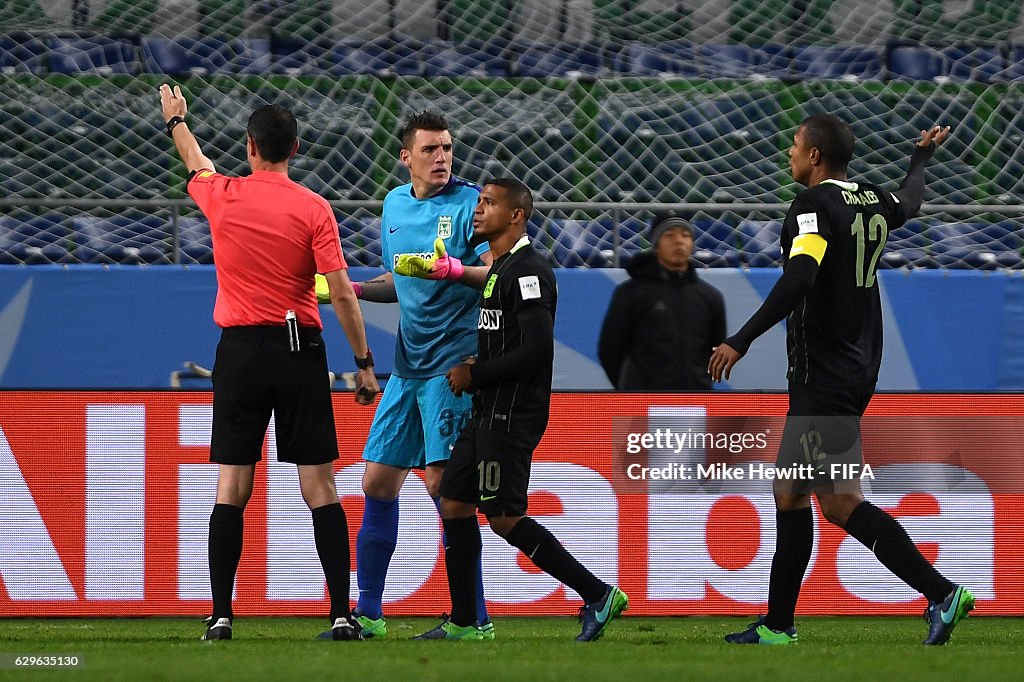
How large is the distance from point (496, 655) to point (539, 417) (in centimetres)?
79

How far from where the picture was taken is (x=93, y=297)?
24.8ft

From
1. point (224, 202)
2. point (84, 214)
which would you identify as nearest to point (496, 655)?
point (224, 202)

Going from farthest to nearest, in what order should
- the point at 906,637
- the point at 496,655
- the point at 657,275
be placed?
the point at 657,275
the point at 906,637
the point at 496,655

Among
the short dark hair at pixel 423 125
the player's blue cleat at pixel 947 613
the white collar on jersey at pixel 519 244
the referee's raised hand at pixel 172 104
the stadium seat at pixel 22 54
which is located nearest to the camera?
the player's blue cleat at pixel 947 613

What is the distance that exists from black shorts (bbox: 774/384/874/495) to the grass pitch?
0.51 meters

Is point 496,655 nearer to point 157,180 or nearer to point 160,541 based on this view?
point 160,541

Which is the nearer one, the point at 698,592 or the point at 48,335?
the point at 698,592

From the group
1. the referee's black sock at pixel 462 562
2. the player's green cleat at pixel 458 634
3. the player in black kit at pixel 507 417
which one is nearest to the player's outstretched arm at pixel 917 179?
the player in black kit at pixel 507 417

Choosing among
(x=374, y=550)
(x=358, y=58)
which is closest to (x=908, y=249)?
(x=358, y=58)

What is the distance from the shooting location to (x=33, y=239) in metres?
8.31

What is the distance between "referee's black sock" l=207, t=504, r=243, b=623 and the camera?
4391 millimetres

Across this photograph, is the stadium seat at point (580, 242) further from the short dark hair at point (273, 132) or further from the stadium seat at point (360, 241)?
the short dark hair at point (273, 132)

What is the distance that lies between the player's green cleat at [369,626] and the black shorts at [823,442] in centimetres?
146

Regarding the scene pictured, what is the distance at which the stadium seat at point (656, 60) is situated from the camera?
1066 cm
